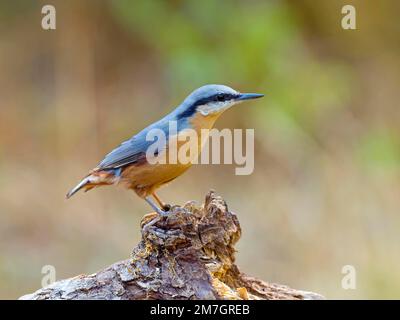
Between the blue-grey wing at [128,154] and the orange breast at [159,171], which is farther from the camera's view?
the blue-grey wing at [128,154]

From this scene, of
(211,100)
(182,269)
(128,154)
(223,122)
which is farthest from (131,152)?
(223,122)

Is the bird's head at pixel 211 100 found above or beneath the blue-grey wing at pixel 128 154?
above

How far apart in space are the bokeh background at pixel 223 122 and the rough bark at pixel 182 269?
2.61m

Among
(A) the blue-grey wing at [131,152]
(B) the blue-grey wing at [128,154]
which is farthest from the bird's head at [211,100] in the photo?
(B) the blue-grey wing at [128,154]

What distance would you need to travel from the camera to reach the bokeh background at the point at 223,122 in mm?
6453

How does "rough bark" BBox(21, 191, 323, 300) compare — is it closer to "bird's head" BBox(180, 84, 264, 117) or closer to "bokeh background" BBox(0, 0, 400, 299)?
"bird's head" BBox(180, 84, 264, 117)

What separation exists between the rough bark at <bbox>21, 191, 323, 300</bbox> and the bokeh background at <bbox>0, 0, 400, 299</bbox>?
2613 mm

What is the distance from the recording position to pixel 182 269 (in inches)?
→ 125

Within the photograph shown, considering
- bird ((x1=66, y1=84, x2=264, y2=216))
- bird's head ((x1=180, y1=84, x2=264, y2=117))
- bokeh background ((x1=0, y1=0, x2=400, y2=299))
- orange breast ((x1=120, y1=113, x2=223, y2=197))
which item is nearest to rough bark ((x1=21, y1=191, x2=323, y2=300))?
orange breast ((x1=120, y1=113, x2=223, y2=197))

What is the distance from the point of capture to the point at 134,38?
26.5 ft

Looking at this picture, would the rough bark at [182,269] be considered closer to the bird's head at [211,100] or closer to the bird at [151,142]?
the bird at [151,142]

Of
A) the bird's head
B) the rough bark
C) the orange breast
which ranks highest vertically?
the bird's head

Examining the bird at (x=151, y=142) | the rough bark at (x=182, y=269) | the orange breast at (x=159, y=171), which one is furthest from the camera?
the bird at (x=151, y=142)

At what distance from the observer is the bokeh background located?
21.2 feet
